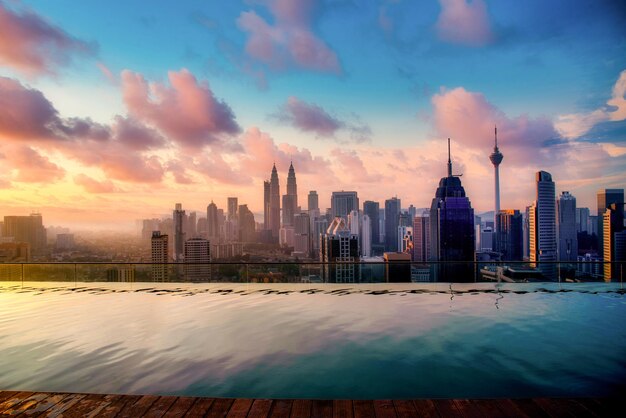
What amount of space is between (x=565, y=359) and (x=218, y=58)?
42.2ft

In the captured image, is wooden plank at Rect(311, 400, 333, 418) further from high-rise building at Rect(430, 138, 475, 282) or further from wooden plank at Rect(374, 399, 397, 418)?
high-rise building at Rect(430, 138, 475, 282)

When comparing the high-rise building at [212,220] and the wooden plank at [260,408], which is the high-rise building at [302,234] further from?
the wooden plank at [260,408]

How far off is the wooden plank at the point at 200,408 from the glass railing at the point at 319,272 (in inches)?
269

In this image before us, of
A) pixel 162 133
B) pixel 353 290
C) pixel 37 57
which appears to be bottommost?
pixel 353 290

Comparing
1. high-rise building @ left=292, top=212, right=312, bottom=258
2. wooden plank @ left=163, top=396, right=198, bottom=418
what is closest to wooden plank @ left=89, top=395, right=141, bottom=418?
wooden plank @ left=163, top=396, right=198, bottom=418

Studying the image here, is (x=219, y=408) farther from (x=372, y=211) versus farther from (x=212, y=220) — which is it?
(x=372, y=211)

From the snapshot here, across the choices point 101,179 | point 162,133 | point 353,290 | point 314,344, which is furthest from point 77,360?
point 101,179

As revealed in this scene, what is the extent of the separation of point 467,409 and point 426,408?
0.27m

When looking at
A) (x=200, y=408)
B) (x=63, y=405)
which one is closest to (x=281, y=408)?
(x=200, y=408)

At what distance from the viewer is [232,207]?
61.0 meters

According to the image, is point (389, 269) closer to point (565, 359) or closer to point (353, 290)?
point (353, 290)

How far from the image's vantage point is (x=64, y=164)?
1652 cm

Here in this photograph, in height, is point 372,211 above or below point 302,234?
above

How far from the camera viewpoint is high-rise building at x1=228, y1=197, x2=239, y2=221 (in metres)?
53.6
